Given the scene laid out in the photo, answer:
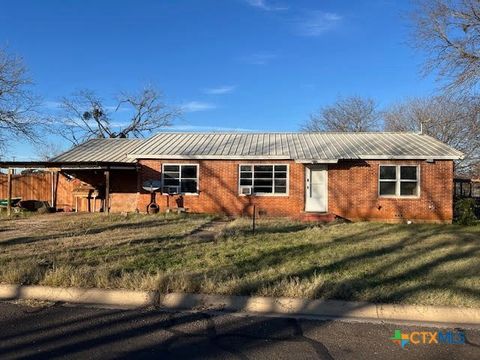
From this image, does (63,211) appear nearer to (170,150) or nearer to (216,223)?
(170,150)

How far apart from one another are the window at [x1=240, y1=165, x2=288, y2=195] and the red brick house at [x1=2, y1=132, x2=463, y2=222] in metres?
0.04

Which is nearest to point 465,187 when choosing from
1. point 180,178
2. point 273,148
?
point 273,148

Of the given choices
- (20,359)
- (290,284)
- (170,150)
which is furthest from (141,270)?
(170,150)

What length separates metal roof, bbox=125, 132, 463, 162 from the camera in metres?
19.9

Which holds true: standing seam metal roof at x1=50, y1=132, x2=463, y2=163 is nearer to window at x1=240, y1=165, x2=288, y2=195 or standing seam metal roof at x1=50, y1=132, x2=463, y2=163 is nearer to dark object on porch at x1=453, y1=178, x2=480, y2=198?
window at x1=240, y1=165, x2=288, y2=195

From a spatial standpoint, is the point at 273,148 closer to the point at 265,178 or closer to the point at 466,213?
the point at 265,178

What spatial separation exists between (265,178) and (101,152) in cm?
879

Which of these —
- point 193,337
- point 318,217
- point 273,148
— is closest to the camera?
point 193,337

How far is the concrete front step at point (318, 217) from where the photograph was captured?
19.4 metres

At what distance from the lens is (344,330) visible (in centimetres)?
563

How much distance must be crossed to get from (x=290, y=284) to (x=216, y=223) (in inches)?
417

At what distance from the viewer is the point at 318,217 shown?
19.6 m

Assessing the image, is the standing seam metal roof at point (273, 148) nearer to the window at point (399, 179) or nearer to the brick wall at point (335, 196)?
the brick wall at point (335, 196)

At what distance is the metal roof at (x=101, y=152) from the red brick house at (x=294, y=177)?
24 centimetres
